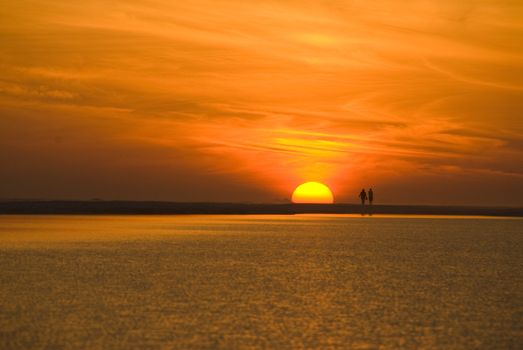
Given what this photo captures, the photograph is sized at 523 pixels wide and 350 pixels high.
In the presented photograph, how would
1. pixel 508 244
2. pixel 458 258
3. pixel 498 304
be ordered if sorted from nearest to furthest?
pixel 498 304 < pixel 458 258 < pixel 508 244

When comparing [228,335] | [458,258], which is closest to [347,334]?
[228,335]

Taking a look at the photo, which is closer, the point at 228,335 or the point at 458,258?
the point at 228,335

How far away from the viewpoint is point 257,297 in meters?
17.1

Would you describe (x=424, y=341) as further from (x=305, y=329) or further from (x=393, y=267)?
(x=393, y=267)

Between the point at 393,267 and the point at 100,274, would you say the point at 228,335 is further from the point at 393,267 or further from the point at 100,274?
the point at 393,267

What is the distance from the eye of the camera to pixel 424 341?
1268 cm

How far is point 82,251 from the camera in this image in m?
28.2

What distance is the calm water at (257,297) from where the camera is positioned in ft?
42.1

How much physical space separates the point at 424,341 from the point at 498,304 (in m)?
4.39

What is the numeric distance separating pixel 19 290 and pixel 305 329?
7500mm

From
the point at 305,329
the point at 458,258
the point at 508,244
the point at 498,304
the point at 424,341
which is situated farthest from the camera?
the point at 508,244

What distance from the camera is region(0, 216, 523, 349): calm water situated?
12844 millimetres

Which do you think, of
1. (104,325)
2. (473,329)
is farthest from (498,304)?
(104,325)

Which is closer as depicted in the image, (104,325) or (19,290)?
(104,325)
